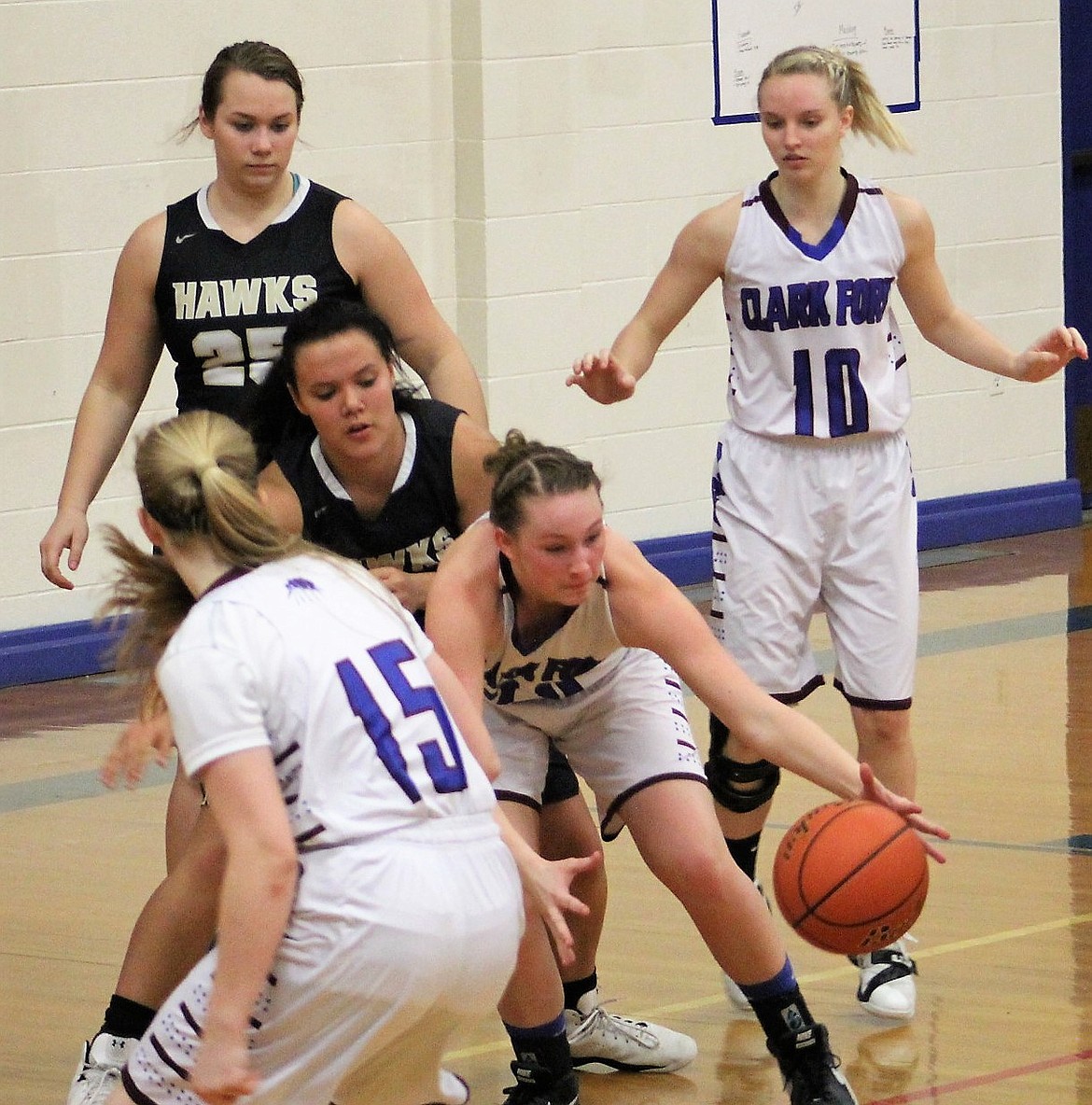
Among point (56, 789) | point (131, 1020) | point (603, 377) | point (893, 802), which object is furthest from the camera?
point (56, 789)

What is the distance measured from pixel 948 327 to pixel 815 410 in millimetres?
374

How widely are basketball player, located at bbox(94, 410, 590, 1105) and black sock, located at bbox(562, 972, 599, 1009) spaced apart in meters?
1.11

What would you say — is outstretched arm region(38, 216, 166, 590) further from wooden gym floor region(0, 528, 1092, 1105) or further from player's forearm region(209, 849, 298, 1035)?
player's forearm region(209, 849, 298, 1035)

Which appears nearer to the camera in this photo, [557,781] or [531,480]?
[531,480]

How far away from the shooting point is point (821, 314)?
4555 mm

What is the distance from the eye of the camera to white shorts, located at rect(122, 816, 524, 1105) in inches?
111

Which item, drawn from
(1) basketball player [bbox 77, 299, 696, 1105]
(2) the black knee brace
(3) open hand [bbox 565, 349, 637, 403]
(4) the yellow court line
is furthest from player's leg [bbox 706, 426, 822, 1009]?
(1) basketball player [bbox 77, 299, 696, 1105]

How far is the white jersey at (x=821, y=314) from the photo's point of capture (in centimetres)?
455

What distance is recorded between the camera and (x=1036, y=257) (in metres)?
9.73

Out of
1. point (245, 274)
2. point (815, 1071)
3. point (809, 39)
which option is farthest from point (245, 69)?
point (809, 39)

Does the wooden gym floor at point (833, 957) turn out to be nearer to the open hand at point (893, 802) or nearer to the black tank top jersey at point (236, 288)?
the open hand at point (893, 802)

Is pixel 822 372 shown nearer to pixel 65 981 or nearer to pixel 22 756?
pixel 65 981

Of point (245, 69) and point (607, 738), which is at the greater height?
point (245, 69)

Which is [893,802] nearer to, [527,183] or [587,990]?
[587,990]
